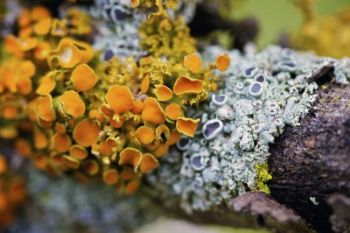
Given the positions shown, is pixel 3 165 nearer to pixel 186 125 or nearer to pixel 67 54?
pixel 67 54

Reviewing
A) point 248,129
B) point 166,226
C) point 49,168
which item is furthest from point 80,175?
point 166,226

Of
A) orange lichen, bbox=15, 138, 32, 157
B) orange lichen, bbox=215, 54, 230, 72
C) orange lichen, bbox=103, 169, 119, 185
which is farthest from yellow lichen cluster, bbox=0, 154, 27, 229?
orange lichen, bbox=215, 54, 230, 72

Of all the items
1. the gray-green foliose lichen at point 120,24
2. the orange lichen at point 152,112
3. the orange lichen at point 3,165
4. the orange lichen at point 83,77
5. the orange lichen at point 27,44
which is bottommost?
the orange lichen at point 3,165

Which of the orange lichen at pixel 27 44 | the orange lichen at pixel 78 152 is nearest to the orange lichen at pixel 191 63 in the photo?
the orange lichen at pixel 78 152

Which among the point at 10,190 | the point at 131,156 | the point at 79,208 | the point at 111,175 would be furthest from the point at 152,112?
the point at 10,190

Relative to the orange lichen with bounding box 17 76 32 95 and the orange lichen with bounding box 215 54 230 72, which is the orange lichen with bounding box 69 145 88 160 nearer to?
the orange lichen with bounding box 17 76 32 95

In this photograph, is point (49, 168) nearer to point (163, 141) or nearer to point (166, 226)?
point (163, 141)

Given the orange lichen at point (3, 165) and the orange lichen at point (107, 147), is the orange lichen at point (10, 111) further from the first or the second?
the orange lichen at point (107, 147)
